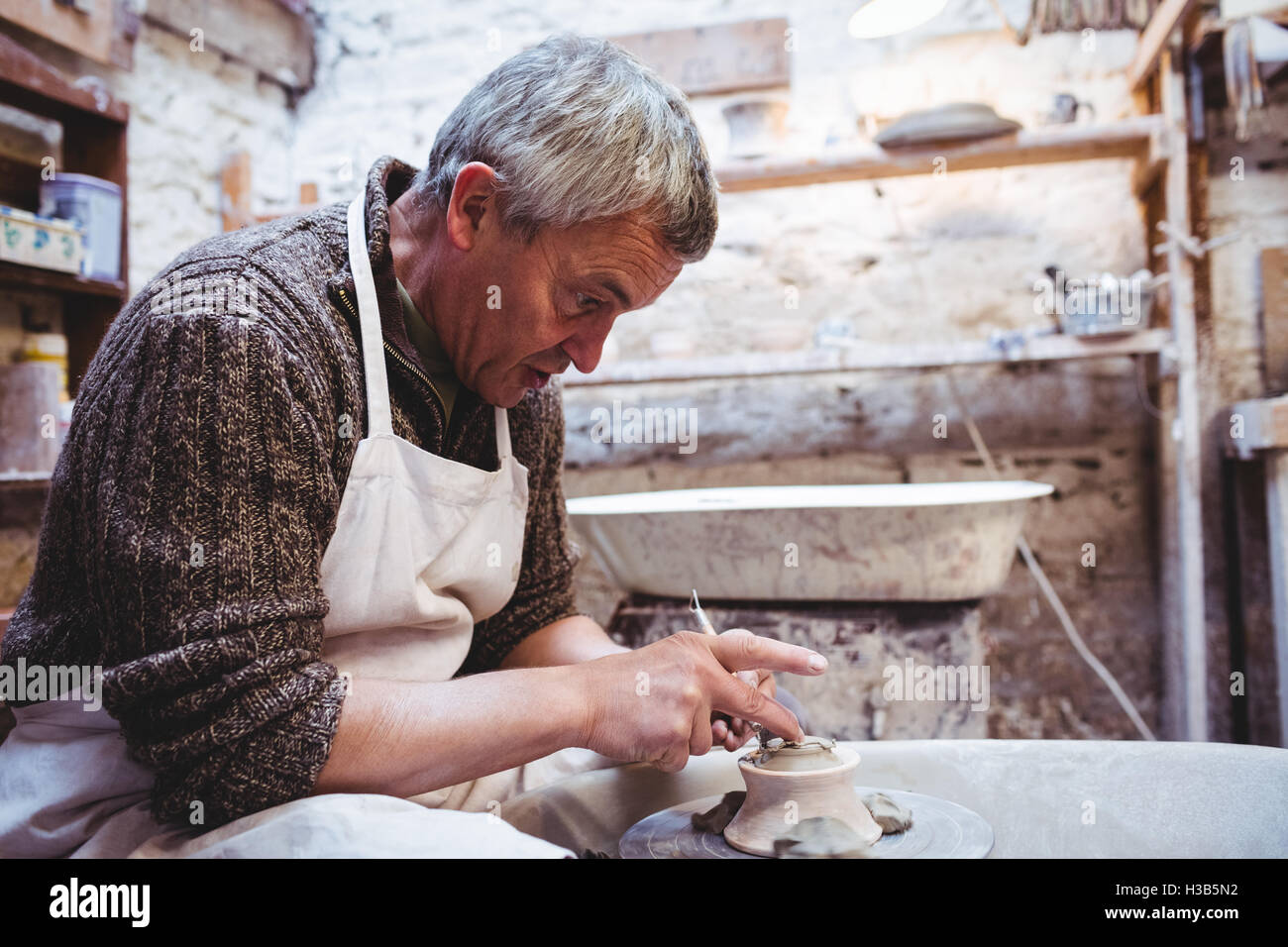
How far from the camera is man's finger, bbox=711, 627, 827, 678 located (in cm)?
117

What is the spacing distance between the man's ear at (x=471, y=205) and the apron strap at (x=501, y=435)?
31 cm

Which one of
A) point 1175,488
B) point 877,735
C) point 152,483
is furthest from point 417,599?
point 1175,488

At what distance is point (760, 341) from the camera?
313 cm

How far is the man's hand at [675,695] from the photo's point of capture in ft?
3.56

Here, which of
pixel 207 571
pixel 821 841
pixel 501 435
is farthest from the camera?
pixel 501 435

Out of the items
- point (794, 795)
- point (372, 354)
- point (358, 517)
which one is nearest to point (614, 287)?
point (372, 354)

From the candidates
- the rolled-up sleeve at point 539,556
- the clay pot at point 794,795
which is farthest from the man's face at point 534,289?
the clay pot at point 794,795

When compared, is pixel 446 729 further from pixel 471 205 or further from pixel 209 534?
pixel 471 205

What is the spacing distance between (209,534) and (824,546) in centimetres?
147

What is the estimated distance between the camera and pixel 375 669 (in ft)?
4.06

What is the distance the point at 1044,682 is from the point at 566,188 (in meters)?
2.72

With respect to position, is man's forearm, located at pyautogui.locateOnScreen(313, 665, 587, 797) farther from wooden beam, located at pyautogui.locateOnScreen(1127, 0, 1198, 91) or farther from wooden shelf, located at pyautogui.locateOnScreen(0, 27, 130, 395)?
wooden beam, located at pyautogui.locateOnScreen(1127, 0, 1198, 91)

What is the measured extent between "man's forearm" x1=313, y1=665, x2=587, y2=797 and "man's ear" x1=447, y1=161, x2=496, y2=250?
21.4 inches

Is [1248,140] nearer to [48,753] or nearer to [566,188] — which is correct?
[566,188]
